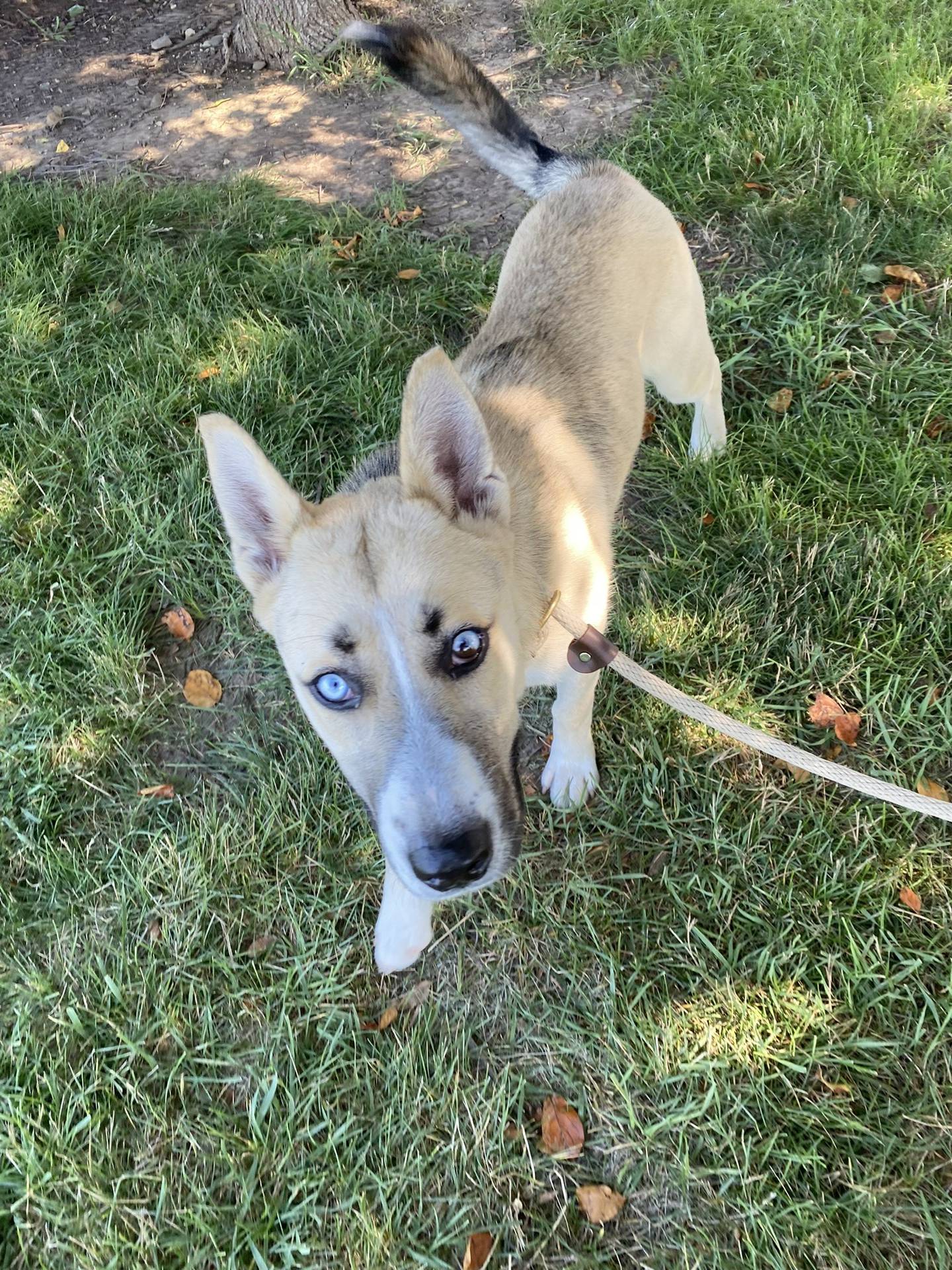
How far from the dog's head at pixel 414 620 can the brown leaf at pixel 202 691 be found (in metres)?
1.58

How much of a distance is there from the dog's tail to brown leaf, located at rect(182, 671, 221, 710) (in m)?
3.01

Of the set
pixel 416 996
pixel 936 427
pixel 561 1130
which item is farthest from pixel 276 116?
pixel 561 1130

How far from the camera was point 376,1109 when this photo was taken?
2895 millimetres

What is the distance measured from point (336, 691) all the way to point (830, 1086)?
2217 mm

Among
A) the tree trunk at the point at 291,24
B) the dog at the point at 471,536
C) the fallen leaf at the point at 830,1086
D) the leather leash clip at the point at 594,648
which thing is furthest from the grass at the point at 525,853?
the tree trunk at the point at 291,24

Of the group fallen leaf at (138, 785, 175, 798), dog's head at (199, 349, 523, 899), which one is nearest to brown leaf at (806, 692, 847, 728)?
dog's head at (199, 349, 523, 899)

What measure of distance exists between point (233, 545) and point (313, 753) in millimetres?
1382

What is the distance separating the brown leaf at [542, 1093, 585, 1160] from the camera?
2.73m

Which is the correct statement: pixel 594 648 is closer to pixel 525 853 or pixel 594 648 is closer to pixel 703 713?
pixel 703 713

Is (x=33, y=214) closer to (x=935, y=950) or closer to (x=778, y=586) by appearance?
(x=778, y=586)

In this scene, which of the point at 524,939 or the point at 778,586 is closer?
the point at 524,939

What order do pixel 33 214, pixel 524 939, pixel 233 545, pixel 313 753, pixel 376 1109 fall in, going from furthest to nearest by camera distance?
pixel 33 214
pixel 313 753
pixel 524 939
pixel 376 1109
pixel 233 545

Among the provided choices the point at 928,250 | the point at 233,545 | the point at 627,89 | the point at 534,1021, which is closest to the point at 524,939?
the point at 534,1021

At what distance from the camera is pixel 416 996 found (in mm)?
3104
